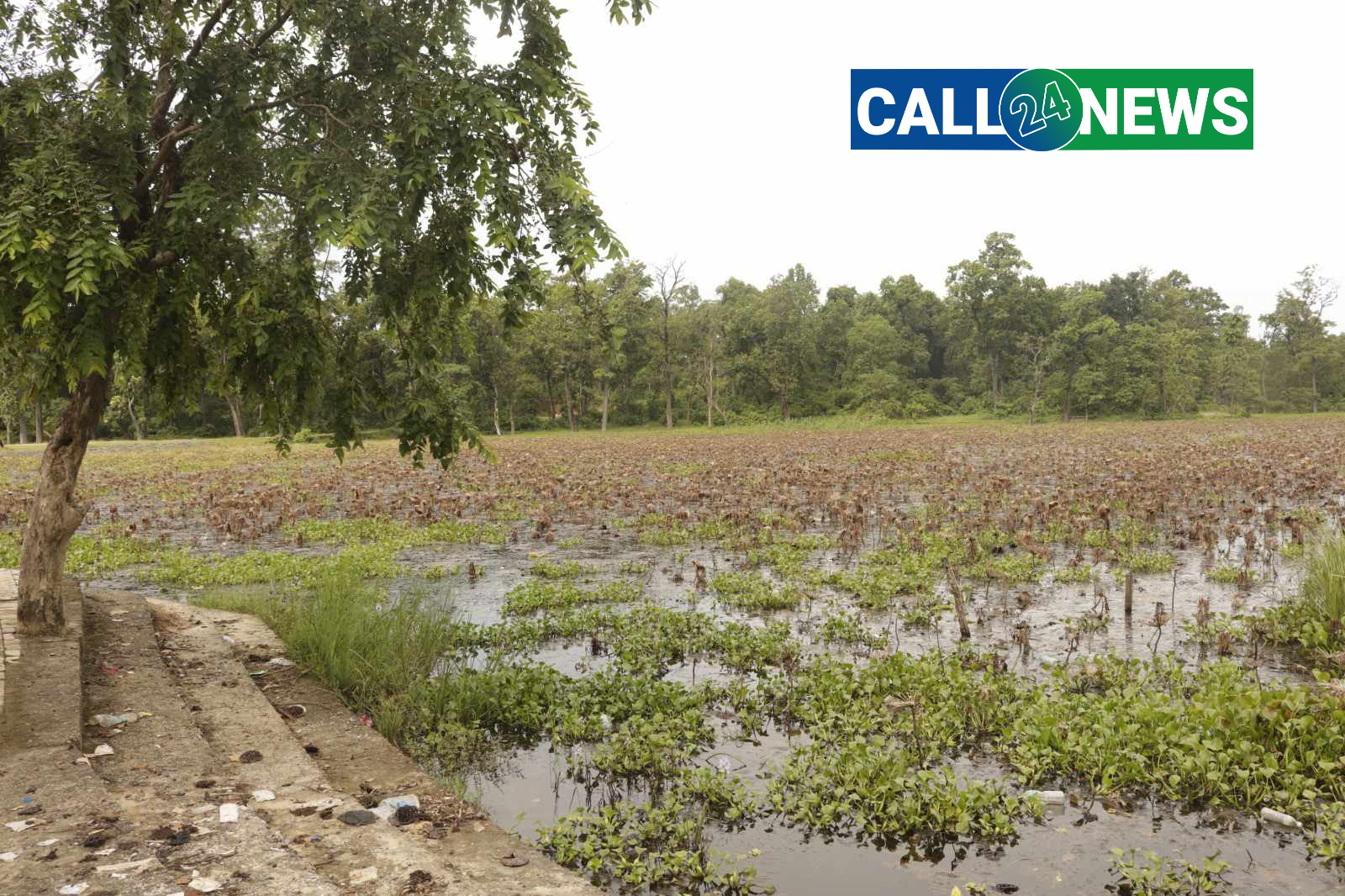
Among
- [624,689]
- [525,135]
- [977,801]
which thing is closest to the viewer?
[977,801]

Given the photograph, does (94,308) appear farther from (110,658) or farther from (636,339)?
(636,339)

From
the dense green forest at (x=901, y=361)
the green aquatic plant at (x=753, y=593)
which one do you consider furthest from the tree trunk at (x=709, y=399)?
the green aquatic plant at (x=753, y=593)

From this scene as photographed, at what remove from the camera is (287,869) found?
394cm

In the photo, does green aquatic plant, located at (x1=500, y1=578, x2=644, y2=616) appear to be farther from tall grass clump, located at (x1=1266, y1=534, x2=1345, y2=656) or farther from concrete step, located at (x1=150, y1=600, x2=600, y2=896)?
tall grass clump, located at (x1=1266, y1=534, x2=1345, y2=656)

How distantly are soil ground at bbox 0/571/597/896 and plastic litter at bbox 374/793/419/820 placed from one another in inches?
2.1

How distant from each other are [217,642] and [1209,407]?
294ft

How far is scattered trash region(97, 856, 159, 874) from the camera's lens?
3883 millimetres

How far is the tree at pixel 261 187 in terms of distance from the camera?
570 centimetres

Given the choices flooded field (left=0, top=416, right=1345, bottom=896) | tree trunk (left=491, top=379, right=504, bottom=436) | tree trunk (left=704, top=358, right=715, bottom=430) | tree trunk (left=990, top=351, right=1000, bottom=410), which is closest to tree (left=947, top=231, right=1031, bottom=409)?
tree trunk (left=990, top=351, right=1000, bottom=410)

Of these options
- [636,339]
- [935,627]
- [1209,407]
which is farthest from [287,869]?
[1209,407]

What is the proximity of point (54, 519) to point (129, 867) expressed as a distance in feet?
14.4

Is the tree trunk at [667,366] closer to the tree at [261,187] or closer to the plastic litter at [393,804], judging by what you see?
the tree at [261,187]

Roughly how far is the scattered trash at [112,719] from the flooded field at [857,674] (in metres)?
1.83

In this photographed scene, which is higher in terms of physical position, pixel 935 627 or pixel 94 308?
pixel 94 308
